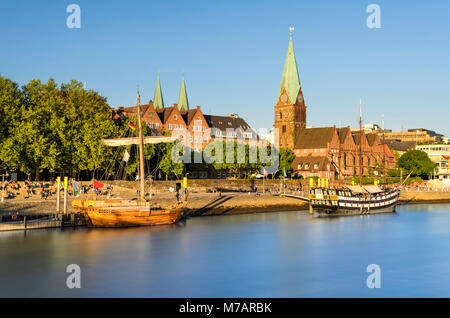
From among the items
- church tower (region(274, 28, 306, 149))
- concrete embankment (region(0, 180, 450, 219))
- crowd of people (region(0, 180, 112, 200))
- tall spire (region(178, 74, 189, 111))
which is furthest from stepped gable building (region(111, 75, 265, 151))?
crowd of people (region(0, 180, 112, 200))

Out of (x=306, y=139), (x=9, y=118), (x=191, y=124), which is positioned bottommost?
(x=9, y=118)

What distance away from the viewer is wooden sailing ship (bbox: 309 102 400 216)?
7219 cm

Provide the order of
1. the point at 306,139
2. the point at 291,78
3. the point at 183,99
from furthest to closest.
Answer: the point at 183,99 < the point at 291,78 < the point at 306,139

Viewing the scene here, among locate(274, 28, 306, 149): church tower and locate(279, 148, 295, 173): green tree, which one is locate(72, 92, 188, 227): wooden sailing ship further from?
locate(274, 28, 306, 149): church tower

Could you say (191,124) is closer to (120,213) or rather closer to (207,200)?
(207,200)

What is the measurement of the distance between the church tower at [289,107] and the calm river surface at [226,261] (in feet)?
298

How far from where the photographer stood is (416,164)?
439 ft

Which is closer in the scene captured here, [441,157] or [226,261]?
[226,261]

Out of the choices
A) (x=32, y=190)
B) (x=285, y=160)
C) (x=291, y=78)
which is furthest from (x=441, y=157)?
(x=32, y=190)

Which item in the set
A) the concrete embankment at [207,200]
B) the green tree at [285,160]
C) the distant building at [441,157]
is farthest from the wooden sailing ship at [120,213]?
the distant building at [441,157]

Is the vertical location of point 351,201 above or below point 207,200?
below

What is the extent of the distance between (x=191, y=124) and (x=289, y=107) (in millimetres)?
38017
